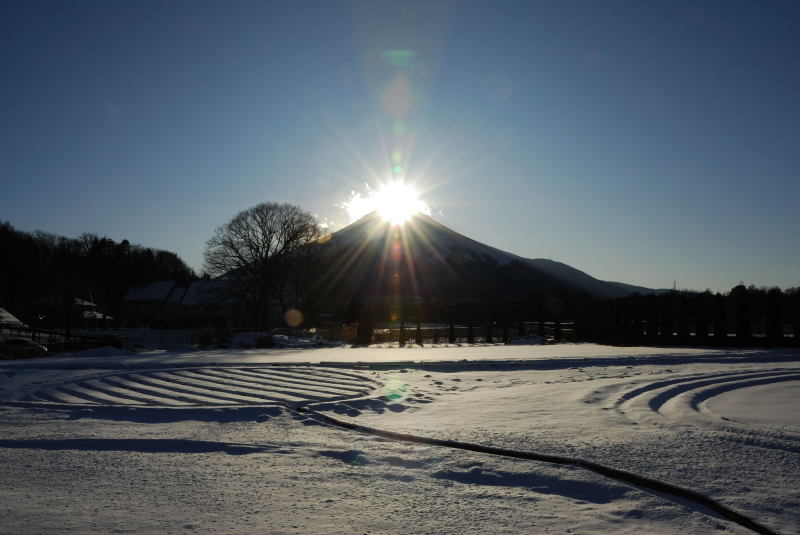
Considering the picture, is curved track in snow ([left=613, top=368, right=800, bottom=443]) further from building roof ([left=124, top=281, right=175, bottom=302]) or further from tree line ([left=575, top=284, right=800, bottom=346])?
building roof ([left=124, top=281, right=175, bottom=302])

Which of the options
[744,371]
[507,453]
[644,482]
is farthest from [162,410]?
[744,371]

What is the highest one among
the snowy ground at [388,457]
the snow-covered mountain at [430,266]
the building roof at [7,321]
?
the snow-covered mountain at [430,266]

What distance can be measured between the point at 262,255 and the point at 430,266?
9452 centimetres

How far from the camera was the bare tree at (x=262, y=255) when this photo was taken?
44.5 metres

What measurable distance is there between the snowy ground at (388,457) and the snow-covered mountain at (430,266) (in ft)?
229

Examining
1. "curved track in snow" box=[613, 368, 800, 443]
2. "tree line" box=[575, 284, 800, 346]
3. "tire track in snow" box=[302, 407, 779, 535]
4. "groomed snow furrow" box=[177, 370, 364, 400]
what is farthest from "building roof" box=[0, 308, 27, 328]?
"curved track in snow" box=[613, 368, 800, 443]

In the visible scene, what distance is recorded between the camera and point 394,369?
1365 centimetres

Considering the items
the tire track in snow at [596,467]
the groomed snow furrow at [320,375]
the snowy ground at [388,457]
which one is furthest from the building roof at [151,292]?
the tire track in snow at [596,467]

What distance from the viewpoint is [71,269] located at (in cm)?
6750

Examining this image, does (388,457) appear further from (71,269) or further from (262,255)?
(71,269)

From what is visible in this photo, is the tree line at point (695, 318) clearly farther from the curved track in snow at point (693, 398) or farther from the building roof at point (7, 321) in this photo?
the building roof at point (7, 321)

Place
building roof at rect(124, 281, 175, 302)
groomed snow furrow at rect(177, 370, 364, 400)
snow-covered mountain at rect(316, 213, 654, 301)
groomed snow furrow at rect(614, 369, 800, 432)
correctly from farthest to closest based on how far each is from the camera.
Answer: snow-covered mountain at rect(316, 213, 654, 301) < building roof at rect(124, 281, 175, 302) < groomed snow furrow at rect(177, 370, 364, 400) < groomed snow furrow at rect(614, 369, 800, 432)

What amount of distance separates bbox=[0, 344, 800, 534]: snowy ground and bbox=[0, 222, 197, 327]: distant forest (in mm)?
49324

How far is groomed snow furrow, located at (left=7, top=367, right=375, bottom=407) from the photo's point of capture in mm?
8766
